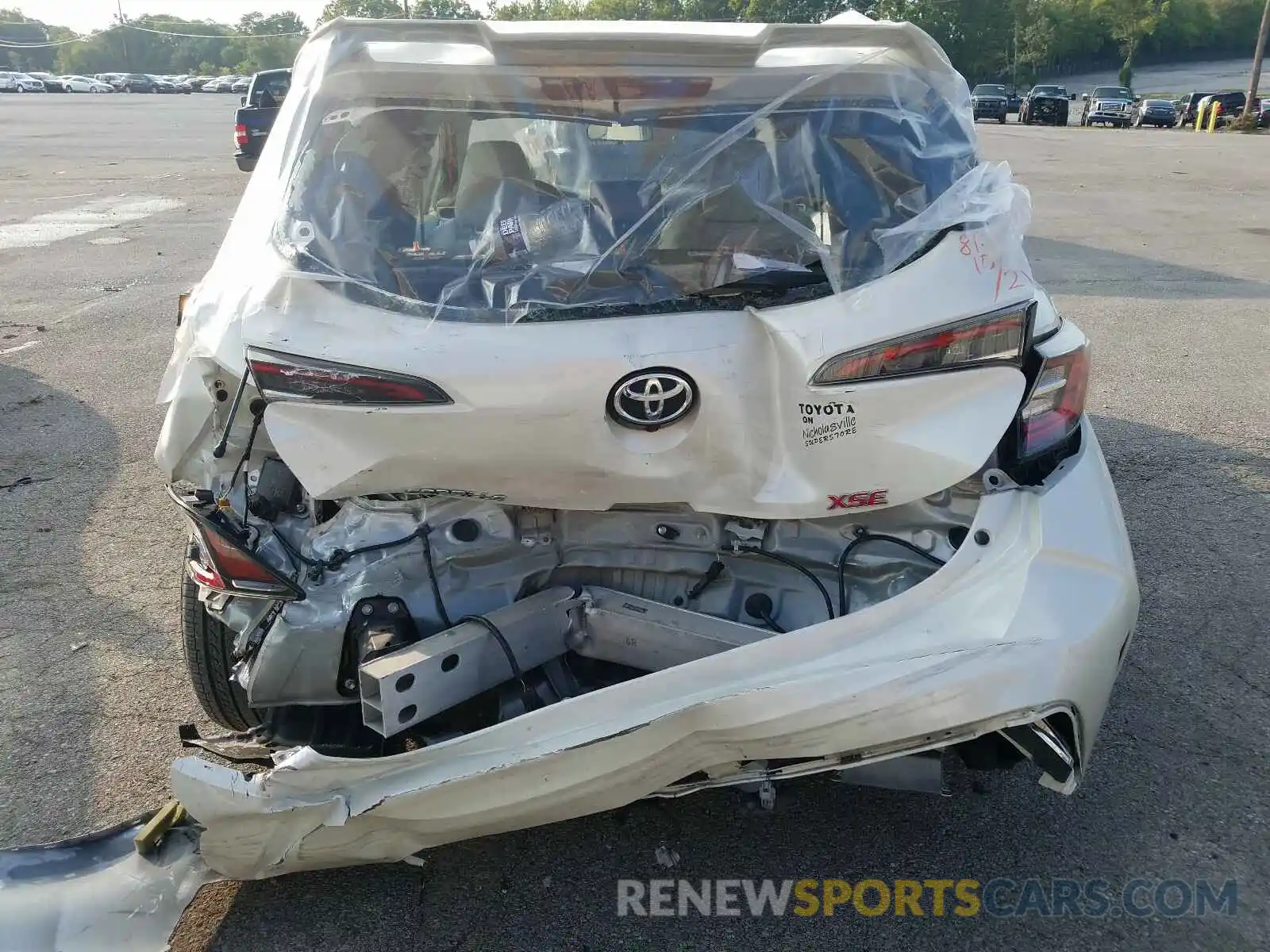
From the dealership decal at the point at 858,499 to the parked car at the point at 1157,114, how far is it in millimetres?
39452

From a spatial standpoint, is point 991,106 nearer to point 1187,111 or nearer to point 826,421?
point 1187,111

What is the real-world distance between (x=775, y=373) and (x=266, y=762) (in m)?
1.86

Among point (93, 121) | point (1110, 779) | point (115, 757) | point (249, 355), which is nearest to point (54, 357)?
point (115, 757)

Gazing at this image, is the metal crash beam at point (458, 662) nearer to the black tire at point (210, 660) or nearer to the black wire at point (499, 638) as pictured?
the black wire at point (499, 638)

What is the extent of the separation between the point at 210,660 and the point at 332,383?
46.0 inches

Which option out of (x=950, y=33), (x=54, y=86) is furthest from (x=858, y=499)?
(x=54, y=86)

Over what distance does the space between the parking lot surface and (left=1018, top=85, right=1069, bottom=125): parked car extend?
32.6 m

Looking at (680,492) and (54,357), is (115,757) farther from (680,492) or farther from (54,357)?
(54,357)

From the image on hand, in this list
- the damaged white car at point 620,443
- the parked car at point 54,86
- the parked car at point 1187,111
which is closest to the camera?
the damaged white car at point 620,443

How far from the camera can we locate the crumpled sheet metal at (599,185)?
92.1 inches

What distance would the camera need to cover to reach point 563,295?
230 centimetres

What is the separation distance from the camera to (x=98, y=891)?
7.55 ft

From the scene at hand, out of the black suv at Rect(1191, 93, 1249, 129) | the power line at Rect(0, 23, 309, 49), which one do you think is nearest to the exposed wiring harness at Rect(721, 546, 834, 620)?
the black suv at Rect(1191, 93, 1249, 129)

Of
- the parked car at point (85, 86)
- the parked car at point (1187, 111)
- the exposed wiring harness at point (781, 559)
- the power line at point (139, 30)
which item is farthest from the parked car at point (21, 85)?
the exposed wiring harness at point (781, 559)
